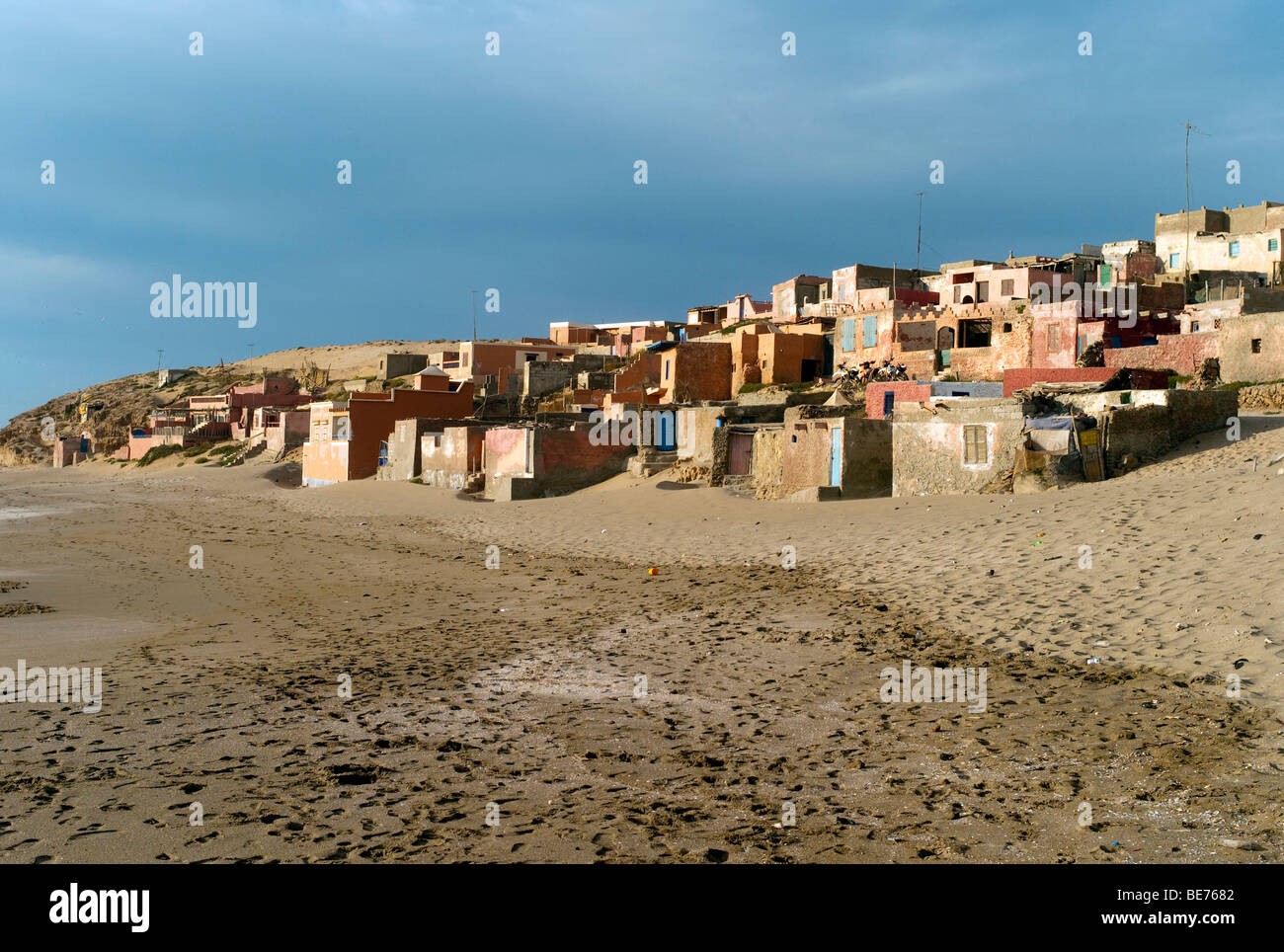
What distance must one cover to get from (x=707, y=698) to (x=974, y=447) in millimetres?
12976

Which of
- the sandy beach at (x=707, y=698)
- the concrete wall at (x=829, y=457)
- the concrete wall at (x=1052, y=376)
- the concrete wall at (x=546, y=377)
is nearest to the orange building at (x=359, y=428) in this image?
the concrete wall at (x=546, y=377)

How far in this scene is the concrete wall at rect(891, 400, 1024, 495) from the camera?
1895cm

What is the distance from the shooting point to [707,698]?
27.3ft

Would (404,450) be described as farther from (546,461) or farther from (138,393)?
(138,393)

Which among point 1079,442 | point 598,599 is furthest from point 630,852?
point 1079,442

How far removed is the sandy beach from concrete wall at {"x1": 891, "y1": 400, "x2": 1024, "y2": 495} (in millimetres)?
1222

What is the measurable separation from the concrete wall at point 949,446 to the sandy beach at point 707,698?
1.22m

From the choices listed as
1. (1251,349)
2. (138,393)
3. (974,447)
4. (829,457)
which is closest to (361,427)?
(829,457)

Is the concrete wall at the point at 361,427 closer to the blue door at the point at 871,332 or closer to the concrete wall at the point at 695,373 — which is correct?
the concrete wall at the point at 695,373

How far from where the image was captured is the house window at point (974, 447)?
19.2m

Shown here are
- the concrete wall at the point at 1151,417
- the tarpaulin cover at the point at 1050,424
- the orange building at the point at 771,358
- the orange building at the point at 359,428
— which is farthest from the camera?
the orange building at the point at 771,358
